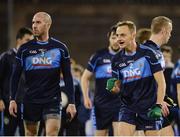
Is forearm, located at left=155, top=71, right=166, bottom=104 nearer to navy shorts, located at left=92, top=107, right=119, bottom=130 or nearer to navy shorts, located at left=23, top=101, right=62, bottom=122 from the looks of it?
navy shorts, located at left=23, top=101, right=62, bottom=122

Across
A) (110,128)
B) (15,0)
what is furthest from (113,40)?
(15,0)

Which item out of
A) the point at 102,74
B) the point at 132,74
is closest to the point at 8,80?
the point at 102,74

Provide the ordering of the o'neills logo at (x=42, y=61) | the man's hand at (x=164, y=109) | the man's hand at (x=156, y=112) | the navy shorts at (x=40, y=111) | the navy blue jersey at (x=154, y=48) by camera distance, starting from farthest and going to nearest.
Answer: the o'neills logo at (x=42, y=61), the navy shorts at (x=40, y=111), the navy blue jersey at (x=154, y=48), the man's hand at (x=164, y=109), the man's hand at (x=156, y=112)

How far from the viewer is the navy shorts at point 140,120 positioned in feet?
27.5

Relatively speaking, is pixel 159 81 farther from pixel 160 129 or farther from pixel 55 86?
pixel 55 86

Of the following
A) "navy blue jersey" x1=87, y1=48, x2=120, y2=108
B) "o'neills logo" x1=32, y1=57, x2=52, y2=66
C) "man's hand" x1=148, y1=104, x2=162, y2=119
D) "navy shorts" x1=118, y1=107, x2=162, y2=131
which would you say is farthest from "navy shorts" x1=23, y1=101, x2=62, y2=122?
"navy blue jersey" x1=87, y1=48, x2=120, y2=108

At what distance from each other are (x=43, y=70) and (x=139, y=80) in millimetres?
1408

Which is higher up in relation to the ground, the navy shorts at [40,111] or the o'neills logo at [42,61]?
the o'neills logo at [42,61]

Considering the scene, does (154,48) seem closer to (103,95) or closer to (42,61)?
(42,61)

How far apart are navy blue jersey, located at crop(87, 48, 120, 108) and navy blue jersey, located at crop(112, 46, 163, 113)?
8.21 feet

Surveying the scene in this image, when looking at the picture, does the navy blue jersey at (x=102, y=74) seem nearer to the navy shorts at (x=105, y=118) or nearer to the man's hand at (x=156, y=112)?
the navy shorts at (x=105, y=118)

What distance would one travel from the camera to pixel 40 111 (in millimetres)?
9125

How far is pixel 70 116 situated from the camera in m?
8.80

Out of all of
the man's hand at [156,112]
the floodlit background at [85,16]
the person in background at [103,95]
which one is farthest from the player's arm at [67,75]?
the floodlit background at [85,16]
